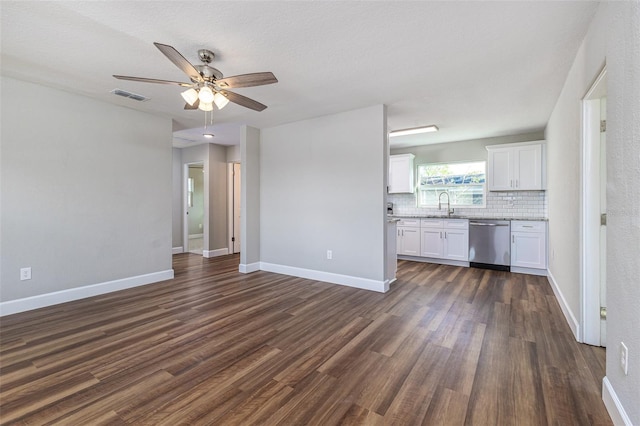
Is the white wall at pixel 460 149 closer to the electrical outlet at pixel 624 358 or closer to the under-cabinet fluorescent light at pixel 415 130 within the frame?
the under-cabinet fluorescent light at pixel 415 130

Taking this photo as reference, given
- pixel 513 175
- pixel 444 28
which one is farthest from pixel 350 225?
pixel 513 175

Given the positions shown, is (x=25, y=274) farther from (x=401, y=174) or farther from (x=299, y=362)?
(x=401, y=174)

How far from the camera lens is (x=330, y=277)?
4234 mm

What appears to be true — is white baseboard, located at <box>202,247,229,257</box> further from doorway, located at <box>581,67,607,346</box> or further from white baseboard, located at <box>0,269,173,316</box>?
doorway, located at <box>581,67,607,346</box>

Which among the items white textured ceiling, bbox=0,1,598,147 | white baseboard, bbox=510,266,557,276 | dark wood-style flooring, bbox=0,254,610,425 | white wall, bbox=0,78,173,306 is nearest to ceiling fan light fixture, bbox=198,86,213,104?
white textured ceiling, bbox=0,1,598,147

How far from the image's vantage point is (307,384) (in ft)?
6.01

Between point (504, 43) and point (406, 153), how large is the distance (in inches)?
159

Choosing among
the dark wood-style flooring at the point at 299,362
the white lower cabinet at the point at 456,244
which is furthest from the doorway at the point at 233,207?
the white lower cabinet at the point at 456,244

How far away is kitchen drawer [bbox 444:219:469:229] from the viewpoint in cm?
520

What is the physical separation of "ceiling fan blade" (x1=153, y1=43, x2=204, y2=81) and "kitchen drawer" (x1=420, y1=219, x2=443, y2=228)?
15.3 ft

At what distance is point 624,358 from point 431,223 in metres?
4.22

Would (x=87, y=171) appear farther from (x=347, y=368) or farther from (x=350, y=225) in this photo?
(x=347, y=368)

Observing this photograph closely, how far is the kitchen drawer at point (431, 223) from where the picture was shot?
5.44 meters

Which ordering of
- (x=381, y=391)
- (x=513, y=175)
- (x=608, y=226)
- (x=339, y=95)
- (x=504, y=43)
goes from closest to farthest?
(x=608, y=226)
(x=381, y=391)
(x=504, y=43)
(x=339, y=95)
(x=513, y=175)
